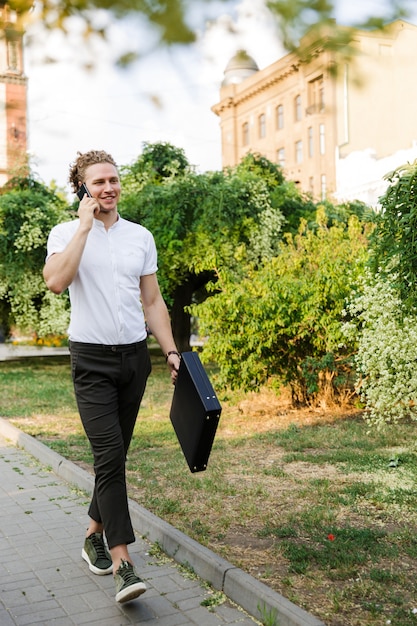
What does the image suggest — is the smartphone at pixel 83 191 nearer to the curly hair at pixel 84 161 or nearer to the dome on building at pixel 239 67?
the curly hair at pixel 84 161

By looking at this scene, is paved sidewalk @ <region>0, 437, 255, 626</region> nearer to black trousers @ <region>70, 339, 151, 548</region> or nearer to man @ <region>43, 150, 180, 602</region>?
man @ <region>43, 150, 180, 602</region>

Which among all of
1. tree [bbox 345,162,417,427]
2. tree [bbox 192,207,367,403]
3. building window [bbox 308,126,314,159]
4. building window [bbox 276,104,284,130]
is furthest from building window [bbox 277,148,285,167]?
tree [bbox 345,162,417,427]

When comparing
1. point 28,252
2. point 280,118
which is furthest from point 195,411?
point 280,118

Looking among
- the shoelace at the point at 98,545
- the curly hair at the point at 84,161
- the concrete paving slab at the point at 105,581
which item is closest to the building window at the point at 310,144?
the concrete paving slab at the point at 105,581

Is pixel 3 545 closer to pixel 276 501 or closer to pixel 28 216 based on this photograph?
pixel 276 501

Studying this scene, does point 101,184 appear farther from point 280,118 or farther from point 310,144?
point 280,118

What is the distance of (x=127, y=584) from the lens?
142 inches

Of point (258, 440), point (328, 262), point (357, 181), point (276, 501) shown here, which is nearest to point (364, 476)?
point (276, 501)

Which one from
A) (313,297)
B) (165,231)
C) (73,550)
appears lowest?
(73,550)

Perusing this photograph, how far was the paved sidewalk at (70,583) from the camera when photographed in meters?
3.66

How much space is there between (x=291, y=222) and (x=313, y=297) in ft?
30.3

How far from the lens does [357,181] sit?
88.8 feet

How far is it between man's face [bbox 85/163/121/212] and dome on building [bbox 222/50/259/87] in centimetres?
135

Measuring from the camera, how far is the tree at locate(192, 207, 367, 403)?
933 cm
